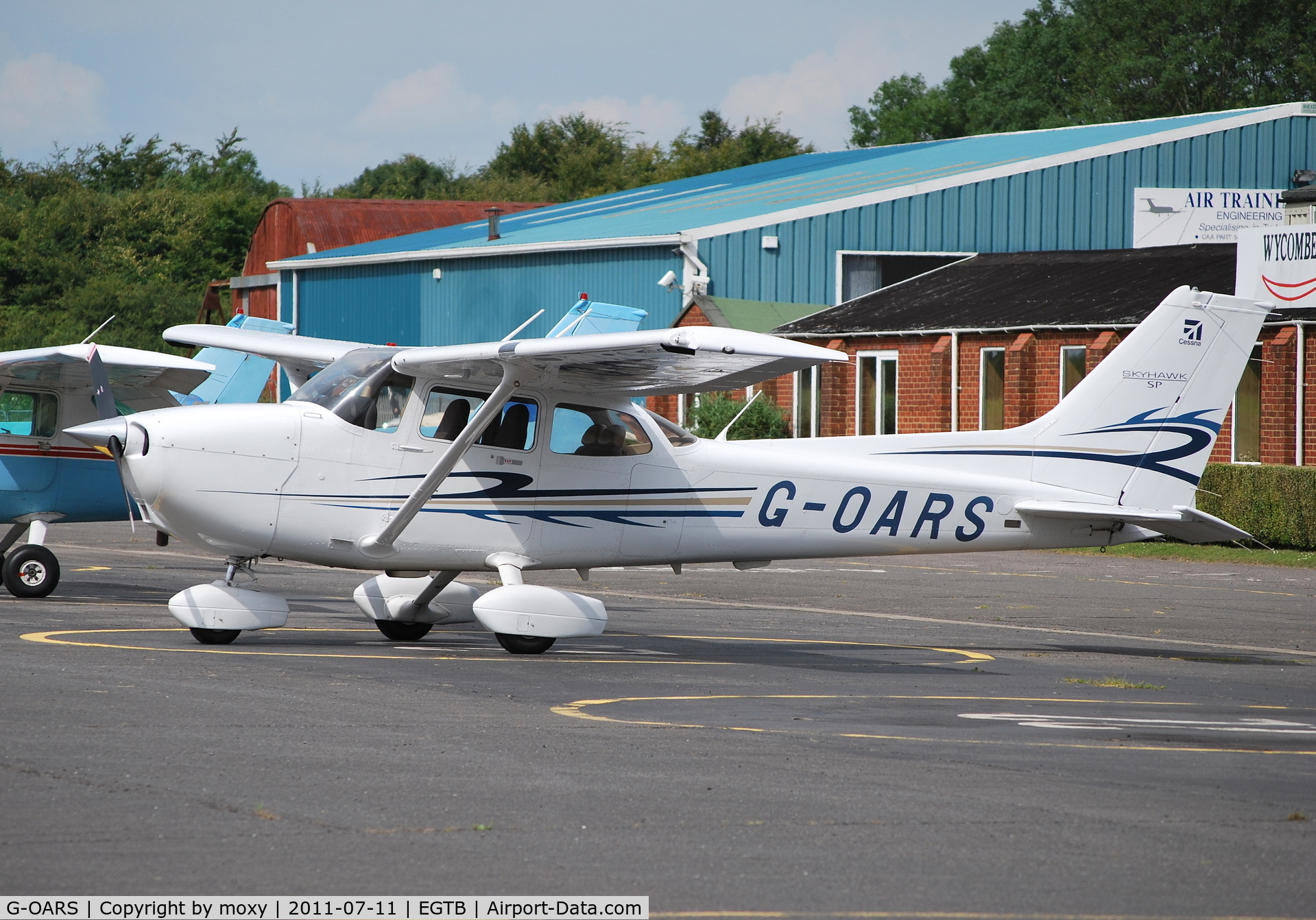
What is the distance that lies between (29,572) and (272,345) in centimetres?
347

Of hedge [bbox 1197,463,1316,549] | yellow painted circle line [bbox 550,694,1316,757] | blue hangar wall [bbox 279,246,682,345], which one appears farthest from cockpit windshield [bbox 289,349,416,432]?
blue hangar wall [bbox 279,246,682,345]

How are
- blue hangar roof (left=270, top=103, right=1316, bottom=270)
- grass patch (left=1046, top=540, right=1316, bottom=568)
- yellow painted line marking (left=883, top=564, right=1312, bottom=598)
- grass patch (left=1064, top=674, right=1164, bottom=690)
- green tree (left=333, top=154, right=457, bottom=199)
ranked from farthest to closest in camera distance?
green tree (left=333, top=154, right=457, bottom=199) → blue hangar roof (left=270, top=103, right=1316, bottom=270) → grass patch (left=1046, top=540, right=1316, bottom=568) → yellow painted line marking (left=883, top=564, right=1312, bottom=598) → grass patch (left=1064, top=674, right=1164, bottom=690)

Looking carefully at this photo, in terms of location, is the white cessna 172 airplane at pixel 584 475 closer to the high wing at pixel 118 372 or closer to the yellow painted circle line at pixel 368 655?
the yellow painted circle line at pixel 368 655

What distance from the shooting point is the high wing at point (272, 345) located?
1441cm

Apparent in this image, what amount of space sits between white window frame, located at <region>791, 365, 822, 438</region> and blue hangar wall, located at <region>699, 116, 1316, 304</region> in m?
4.35

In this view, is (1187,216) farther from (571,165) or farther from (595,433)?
(571,165)

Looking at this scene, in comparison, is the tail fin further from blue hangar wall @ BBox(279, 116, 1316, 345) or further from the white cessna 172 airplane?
blue hangar wall @ BBox(279, 116, 1316, 345)

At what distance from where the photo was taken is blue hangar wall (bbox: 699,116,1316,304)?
122ft

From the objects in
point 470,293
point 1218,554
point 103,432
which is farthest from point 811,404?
point 103,432

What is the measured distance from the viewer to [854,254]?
124 feet

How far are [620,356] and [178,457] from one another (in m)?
3.27

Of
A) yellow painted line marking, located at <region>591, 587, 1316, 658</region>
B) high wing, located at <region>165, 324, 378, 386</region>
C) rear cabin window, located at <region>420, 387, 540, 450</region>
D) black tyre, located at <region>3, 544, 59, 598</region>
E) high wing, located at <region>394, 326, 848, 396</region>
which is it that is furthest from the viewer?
black tyre, located at <region>3, 544, 59, 598</region>

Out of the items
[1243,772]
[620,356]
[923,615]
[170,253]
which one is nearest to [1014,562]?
[923,615]

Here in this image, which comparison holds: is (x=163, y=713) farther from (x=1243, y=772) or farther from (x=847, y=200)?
(x=847, y=200)
